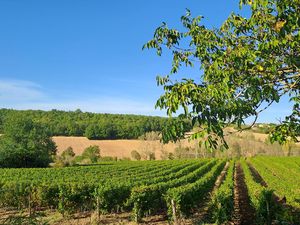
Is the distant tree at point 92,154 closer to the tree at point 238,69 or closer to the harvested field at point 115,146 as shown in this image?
the harvested field at point 115,146

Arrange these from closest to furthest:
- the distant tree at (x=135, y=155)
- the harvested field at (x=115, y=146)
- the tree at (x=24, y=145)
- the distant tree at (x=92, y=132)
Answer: the tree at (x=24, y=145) < the distant tree at (x=135, y=155) < the harvested field at (x=115, y=146) < the distant tree at (x=92, y=132)

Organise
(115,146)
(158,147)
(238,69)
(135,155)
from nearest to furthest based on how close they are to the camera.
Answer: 1. (238,69)
2. (135,155)
3. (158,147)
4. (115,146)

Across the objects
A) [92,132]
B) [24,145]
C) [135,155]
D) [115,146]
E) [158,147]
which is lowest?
[135,155]

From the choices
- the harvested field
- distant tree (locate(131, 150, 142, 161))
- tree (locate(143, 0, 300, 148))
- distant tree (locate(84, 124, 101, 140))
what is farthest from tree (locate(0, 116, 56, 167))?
tree (locate(143, 0, 300, 148))

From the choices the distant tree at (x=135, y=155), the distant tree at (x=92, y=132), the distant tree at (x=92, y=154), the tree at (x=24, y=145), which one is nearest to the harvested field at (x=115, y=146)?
the distant tree at (x=135, y=155)

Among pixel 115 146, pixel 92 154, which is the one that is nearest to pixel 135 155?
pixel 115 146

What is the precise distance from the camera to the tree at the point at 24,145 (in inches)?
2640

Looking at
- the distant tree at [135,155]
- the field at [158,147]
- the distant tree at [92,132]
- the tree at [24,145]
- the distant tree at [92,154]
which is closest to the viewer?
the tree at [24,145]

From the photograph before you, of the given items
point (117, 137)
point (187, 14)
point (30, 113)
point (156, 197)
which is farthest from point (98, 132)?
point (187, 14)

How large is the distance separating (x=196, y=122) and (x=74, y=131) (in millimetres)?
128914

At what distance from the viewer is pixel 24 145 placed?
227 feet

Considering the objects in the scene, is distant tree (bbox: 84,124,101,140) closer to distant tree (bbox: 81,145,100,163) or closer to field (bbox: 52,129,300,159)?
field (bbox: 52,129,300,159)

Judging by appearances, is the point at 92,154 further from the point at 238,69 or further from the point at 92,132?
the point at 238,69

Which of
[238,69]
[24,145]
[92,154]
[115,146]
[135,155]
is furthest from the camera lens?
[115,146]
